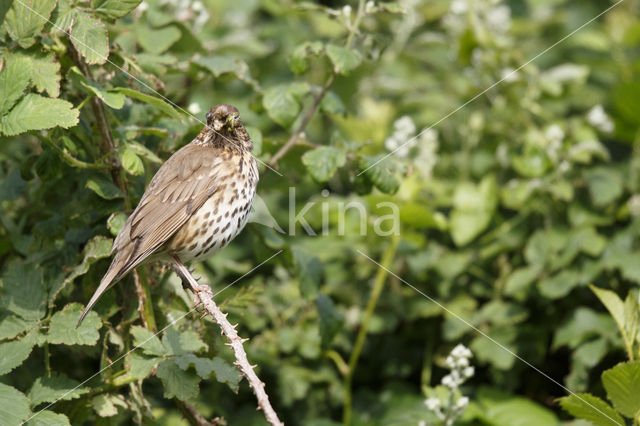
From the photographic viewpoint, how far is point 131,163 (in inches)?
133

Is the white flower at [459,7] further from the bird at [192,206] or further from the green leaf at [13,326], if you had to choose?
the green leaf at [13,326]

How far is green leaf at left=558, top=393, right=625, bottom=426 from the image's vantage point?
3309 mm

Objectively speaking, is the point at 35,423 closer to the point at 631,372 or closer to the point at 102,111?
the point at 102,111

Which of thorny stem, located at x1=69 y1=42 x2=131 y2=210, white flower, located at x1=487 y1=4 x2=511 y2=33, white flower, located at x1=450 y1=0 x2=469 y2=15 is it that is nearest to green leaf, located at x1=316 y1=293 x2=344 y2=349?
thorny stem, located at x1=69 y1=42 x2=131 y2=210

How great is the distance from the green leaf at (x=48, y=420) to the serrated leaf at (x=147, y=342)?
42 cm

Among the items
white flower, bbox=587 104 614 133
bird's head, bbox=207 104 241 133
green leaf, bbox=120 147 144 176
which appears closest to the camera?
green leaf, bbox=120 147 144 176

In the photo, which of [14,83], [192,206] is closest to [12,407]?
[192,206]

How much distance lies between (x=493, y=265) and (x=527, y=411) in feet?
3.96

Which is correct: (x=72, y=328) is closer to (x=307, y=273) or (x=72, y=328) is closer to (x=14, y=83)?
(x=14, y=83)

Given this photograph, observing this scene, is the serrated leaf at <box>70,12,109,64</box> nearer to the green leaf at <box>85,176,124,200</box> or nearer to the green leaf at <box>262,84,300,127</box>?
the green leaf at <box>85,176,124,200</box>

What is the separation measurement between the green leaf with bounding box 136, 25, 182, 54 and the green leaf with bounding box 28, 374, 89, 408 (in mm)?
1878

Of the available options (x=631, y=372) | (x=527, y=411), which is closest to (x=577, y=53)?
(x=527, y=411)

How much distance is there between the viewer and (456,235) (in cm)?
570

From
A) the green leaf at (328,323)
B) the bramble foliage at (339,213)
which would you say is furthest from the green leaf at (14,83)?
the green leaf at (328,323)
